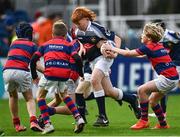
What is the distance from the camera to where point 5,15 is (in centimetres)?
2878

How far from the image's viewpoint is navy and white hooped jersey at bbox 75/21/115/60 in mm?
15773

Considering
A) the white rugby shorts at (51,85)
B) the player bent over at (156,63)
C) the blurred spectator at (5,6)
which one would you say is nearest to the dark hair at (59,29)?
the white rugby shorts at (51,85)

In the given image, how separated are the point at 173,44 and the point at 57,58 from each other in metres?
3.93

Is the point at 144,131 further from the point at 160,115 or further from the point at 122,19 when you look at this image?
the point at 122,19

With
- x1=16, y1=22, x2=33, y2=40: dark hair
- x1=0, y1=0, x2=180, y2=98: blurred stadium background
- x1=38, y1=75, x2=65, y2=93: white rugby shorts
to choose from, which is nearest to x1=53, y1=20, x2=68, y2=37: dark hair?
x1=16, y1=22, x2=33, y2=40: dark hair

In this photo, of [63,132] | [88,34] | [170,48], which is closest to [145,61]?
[170,48]

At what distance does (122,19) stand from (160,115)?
13363 millimetres

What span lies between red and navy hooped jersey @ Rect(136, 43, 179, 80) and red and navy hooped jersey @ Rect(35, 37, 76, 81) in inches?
48.5

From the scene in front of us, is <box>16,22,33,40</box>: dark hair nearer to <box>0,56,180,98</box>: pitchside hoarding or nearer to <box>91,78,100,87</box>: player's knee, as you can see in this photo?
<box>91,78,100,87</box>: player's knee

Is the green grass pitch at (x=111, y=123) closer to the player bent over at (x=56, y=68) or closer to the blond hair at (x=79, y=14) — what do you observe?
the player bent over at (x=56, y=68)

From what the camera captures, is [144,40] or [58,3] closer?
[144,40]

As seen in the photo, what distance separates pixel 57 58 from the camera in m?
14.1

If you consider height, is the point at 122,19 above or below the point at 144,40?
below

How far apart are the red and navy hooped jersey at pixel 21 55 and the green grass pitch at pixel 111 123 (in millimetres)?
1118
